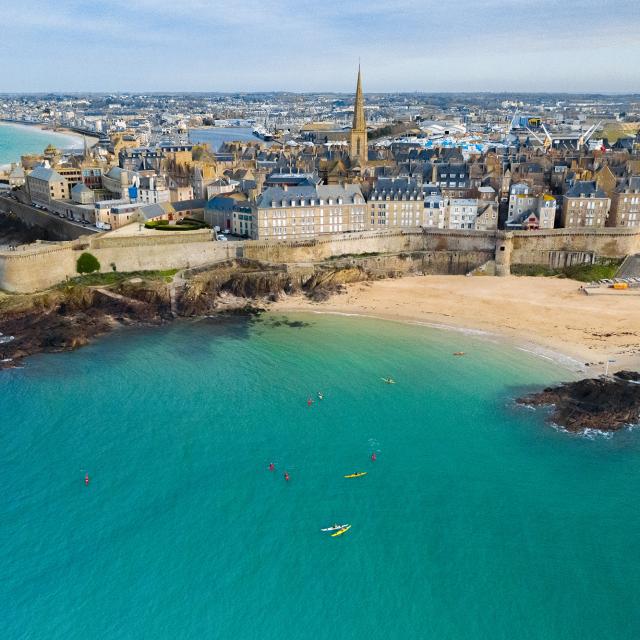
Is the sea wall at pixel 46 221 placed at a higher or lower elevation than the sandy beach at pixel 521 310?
higher

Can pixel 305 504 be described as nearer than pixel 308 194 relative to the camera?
Yes

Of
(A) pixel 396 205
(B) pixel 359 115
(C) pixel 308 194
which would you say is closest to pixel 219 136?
(B) pixel 359 115

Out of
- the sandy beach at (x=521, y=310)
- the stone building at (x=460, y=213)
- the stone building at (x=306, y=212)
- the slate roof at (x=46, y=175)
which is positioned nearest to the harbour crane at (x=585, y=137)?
the stone building at (x=460, y=213)

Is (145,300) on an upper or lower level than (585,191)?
lower

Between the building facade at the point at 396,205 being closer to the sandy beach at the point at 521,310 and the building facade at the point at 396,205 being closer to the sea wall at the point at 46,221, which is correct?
the sandy beach at the point at 521,310

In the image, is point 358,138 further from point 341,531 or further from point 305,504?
point 341,531

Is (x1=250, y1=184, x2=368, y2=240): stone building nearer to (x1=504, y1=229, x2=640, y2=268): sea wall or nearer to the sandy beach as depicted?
the sandy beach

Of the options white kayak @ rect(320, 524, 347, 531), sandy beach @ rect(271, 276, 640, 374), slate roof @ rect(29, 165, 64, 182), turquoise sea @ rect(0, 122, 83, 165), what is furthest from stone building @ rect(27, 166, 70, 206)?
turquoise sea @ rect(0, 122, 83, 165)
